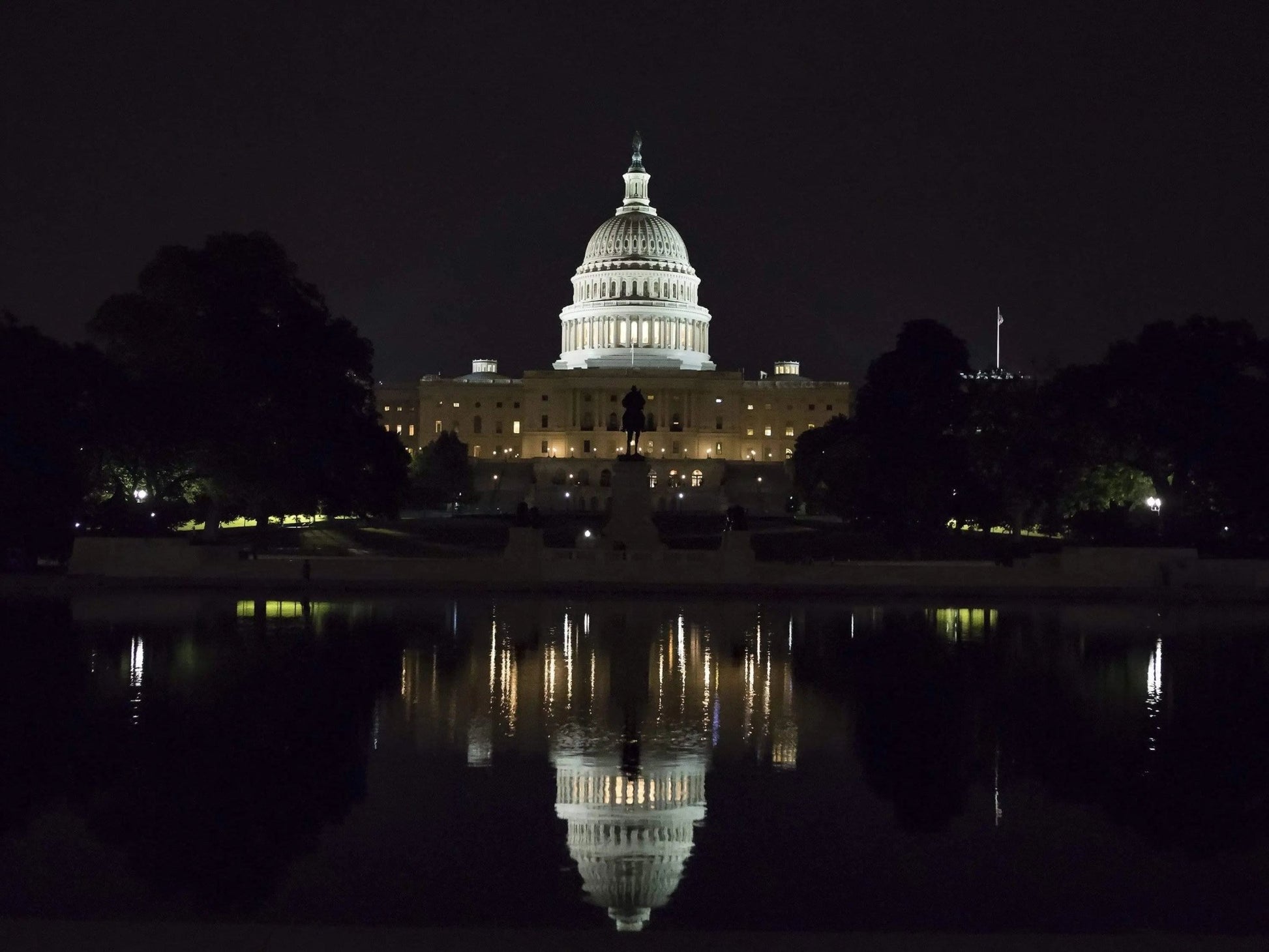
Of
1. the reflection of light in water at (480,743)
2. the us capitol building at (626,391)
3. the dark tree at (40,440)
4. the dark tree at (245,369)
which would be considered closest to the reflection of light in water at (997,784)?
the reflection of light in water at (480,743)

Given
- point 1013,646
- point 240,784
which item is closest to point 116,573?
point 1013,646

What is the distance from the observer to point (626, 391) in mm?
147750

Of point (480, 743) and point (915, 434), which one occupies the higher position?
point (915, 434)

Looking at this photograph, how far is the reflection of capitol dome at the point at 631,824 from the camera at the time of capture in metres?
11.9

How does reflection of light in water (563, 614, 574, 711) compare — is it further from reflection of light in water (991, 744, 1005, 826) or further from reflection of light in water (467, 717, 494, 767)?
reflection of light in water (991, 744, 1005, 826)

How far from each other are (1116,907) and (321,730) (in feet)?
31.0

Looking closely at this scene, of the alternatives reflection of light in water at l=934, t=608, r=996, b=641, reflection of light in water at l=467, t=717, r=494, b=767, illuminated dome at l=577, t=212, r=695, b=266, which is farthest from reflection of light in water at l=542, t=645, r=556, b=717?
illuminated dome at l=577, t=212, r=695, b=266

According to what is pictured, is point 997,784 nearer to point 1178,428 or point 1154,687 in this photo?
point 1154,687

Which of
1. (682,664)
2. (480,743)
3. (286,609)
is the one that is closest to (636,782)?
(480,743)

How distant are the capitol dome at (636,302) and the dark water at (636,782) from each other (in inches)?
5190

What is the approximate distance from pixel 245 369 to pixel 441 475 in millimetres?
58532

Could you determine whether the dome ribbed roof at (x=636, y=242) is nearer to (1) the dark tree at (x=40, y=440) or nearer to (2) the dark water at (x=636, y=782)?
(1) the dark tree at (x=40, y=440)

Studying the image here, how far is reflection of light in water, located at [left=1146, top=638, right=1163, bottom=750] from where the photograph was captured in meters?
18.9

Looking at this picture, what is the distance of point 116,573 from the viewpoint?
41.2m
